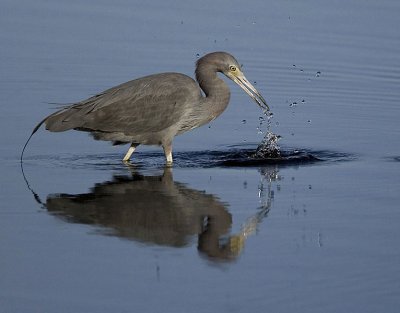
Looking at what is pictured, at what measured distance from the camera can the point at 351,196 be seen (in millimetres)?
10102

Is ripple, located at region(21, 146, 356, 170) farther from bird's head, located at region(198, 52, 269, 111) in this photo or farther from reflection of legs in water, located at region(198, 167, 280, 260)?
reflection of legs in water, located at region(198, 167, 280, 260)

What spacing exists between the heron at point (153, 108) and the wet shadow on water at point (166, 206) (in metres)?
0.25

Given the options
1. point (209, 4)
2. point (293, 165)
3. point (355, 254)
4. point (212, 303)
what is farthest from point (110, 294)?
point (209, 4)

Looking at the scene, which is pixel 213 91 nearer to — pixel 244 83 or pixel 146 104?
pixel 244 83

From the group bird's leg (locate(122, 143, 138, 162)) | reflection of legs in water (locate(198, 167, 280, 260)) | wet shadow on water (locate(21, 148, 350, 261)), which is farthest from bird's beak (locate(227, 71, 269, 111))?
reflection of legs in water (locate(198, 167, 280, 260))

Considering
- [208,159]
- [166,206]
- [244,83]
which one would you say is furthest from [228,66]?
[166,206]

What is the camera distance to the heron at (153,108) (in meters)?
11.6

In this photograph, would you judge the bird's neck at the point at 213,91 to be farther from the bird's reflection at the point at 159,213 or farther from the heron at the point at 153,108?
the bird's reflection at the point at 159,213

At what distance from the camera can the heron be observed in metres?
11.6

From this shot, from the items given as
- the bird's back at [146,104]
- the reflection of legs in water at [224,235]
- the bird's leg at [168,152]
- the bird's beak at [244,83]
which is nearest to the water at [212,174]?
the reflection of legs in water at [224,235]

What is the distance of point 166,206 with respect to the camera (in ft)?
32.0

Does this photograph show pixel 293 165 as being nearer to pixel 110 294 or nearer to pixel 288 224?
pixel 288 224

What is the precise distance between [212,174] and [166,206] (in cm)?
136

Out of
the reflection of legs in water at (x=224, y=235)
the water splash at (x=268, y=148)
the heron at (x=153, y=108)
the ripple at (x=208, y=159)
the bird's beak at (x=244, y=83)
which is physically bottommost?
the reflection of legs in water at (x=224, y=235)
